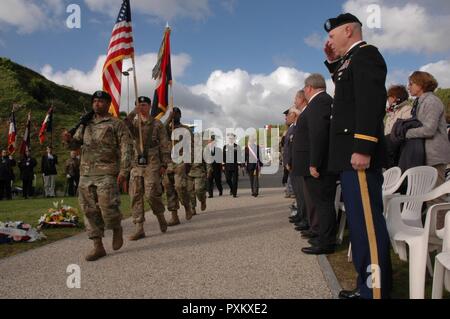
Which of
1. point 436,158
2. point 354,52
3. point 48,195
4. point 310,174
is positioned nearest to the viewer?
point 354,52

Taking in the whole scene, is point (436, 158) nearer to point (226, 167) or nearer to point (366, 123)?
point (366, 123)

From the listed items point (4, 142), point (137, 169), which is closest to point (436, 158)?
point (137, 169)

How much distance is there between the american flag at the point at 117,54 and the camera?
6977 mm

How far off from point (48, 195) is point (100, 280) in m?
15.6

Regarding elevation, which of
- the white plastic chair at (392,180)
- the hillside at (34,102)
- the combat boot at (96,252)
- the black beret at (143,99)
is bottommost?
the combat boot at (96,252)

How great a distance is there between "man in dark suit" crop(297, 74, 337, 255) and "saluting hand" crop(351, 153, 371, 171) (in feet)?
5.92

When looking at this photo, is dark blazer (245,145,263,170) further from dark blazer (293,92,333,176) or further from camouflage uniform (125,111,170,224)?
dark blazer (293,92,333,176)

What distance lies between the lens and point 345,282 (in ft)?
13.5

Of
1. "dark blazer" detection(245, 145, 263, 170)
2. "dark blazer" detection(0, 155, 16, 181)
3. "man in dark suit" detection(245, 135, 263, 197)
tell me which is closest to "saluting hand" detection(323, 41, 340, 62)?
"man in dark suit" detection(245, 135, 263, 197)

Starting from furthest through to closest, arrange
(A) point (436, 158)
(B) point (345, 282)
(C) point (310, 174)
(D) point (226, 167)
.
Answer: (D) point (226, 167) < (C) point (310, 174) < (A) point (436, 158) < (B) point (345, 282)

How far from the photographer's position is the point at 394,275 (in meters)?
4.38

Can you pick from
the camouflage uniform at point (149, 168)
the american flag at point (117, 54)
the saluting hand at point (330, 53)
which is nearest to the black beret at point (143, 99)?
the camouflage uniform at point (149, 168)

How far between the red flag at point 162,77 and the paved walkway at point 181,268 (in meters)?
3.01

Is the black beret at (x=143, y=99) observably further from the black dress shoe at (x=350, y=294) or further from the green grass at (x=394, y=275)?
the black dress shoe at (x=350, y=294)
